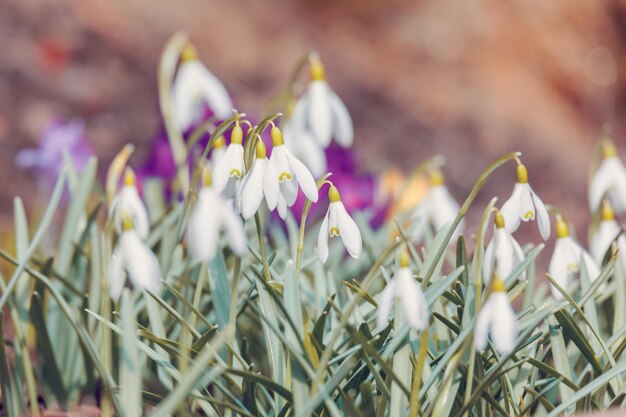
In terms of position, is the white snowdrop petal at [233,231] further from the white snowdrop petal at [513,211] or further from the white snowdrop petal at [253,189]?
the white snowdrop petal at [513,211]

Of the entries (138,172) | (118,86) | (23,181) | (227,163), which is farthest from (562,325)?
(118,86)

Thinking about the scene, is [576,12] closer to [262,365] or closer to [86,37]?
[86,37]

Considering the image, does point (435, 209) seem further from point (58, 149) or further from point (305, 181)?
point (58, 149)

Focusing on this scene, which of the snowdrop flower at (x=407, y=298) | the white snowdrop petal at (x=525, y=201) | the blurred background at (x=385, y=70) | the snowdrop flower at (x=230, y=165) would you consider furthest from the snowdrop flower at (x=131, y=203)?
the blurred background at (x=385, y=70)

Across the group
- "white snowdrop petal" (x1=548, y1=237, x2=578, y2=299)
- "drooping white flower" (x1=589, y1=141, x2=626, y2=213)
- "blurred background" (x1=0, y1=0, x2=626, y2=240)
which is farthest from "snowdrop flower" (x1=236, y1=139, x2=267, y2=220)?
"blurred background" (x1=0, y1=0, x2=626, y2=240)

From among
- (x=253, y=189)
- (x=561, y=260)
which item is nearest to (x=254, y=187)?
(x=253, y=189)
